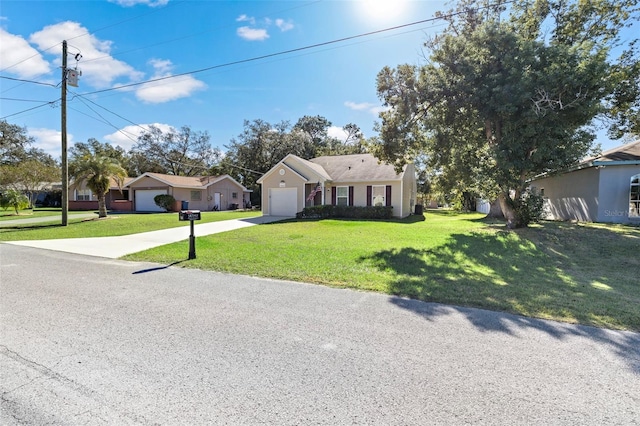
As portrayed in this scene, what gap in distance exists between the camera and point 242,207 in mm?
37781

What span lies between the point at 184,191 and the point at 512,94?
96.3 ft

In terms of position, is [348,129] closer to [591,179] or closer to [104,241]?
[591,179]

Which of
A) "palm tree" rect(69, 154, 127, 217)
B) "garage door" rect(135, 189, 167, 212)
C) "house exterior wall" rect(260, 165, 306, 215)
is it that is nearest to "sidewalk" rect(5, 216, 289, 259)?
"palm tree" rect(69, 154, 127, 217)

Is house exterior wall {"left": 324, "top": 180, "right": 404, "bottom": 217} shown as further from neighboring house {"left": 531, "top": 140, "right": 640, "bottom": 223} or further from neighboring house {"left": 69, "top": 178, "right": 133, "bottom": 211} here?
neighboring house {"left": 69, "top": 178, "right": 133, "bottom": 211}

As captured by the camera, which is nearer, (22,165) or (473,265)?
(473,265)

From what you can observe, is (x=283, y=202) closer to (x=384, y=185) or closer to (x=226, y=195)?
(x=384, y=185)

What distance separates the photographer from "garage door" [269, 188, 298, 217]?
2217 centimetres

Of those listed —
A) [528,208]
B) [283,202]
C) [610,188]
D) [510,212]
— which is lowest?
[510,212]

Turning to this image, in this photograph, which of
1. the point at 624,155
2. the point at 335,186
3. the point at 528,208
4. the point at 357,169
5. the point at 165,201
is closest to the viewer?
the point at 528,208

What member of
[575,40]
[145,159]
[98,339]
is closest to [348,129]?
[145,159]

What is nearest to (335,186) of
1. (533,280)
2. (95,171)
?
(95,171)

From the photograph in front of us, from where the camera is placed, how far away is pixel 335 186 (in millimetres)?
22031

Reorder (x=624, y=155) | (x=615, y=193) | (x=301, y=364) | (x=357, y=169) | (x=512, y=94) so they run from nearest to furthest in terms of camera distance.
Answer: (x=301, y=364) < (x=512, y=94) < (x=615, y=193) < (x=624, y=155) < (x=357, y=169)

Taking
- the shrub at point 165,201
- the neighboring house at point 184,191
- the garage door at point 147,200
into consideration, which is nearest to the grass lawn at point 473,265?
the shrub at point 165,201
